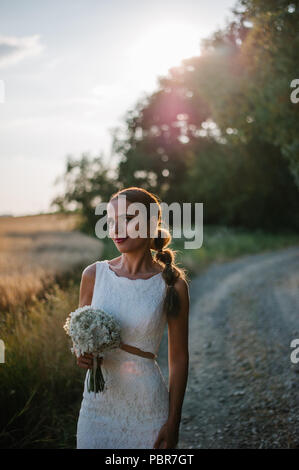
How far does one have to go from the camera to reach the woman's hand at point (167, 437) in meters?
2.19

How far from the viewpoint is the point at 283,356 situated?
5938 millimetres

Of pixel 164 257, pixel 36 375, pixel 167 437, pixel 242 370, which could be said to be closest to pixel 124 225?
pixel 164 257

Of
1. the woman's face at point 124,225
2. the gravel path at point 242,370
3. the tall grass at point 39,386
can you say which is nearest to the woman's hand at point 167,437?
the woman's face at point 124,225

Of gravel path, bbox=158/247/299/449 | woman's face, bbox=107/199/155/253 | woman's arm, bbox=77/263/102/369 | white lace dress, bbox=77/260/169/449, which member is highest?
woman's face, bbox=107/199/155/253

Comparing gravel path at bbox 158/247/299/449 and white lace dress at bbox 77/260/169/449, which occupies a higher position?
white lace dress at bbox 77/260/169/449

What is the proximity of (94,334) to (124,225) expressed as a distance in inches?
25.0

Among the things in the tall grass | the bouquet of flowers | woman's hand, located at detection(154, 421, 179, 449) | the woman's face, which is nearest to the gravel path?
the tall grass

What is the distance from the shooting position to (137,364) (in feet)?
7.41

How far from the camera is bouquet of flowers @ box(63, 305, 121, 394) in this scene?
6.78ft

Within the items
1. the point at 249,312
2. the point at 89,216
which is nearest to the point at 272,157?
the point at 89,216

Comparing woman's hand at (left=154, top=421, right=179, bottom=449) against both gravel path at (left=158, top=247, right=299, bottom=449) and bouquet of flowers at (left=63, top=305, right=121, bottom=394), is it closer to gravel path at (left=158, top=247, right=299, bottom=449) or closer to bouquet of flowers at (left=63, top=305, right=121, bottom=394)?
bouquet of flowers at (left=63, top=305, right=121, bottom=394)

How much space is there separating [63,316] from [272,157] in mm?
23874

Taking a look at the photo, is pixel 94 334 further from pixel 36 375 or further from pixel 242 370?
pixel 242 370

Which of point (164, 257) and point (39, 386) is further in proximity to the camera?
point (39, 386)
